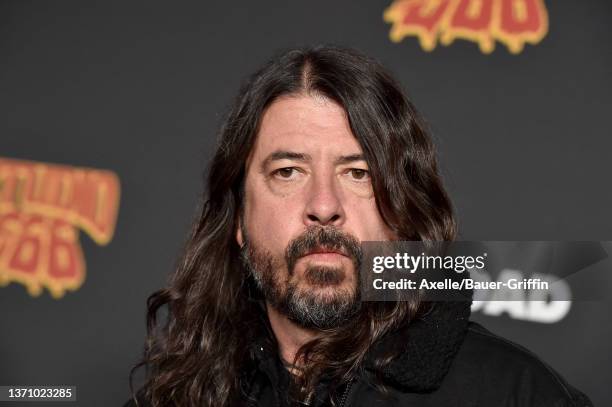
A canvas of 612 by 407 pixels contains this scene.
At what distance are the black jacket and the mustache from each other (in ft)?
0.57

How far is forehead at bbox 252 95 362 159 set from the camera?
163 centimetres

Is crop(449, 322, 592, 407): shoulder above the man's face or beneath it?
beneath

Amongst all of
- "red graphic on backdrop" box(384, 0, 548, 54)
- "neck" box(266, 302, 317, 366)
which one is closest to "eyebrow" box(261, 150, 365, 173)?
"neck" box(266, 302, 317, 366)

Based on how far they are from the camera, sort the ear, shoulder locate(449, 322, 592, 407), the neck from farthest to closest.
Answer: the ear < the neck < shoulder locate(449, 322, 592, 407)

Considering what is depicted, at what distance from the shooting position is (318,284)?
1602mm

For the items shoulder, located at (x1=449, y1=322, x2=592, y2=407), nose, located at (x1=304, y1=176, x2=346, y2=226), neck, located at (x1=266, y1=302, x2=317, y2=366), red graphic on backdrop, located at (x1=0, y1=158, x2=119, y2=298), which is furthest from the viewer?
red graphic on backdrop, located at (x1=0, y1=158, x2=119, y2=298)

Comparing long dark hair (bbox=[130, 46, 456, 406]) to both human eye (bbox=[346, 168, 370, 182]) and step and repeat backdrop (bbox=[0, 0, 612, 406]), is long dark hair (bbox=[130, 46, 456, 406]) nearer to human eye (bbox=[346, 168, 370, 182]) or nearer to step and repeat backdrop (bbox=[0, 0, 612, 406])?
human eye (bbox=[346, 168, 370, 182])

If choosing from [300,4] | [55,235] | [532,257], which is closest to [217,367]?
[532,257]

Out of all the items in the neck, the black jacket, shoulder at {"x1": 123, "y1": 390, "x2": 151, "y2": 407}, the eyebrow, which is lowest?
shoulder at {"x1": 123, "y1": 390, "x2": 151, "y2": 407}

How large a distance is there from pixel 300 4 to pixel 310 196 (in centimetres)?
124

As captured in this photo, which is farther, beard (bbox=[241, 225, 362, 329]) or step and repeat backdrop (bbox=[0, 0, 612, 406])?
step and repeat backdrop (bbox=[0, 0, 612, 406])

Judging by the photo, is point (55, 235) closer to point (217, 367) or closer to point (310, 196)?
point (217, 367)

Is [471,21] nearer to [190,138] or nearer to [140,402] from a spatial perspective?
[190,138]

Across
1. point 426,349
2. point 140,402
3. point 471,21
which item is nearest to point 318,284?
point 426,349
